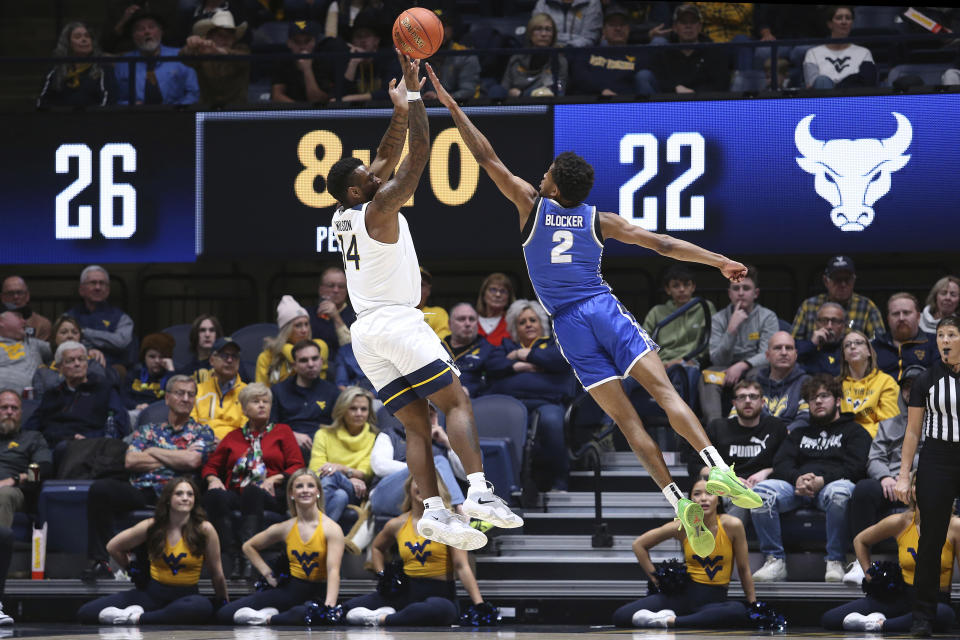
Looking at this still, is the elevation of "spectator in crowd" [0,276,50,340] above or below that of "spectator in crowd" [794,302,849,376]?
above

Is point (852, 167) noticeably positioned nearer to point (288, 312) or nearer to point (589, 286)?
point (589, 286)

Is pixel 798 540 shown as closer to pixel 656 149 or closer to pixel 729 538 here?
pixel 729 538

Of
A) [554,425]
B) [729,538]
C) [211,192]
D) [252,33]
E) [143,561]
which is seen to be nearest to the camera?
[729,538]

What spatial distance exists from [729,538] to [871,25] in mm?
5913

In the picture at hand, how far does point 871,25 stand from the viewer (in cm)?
1290

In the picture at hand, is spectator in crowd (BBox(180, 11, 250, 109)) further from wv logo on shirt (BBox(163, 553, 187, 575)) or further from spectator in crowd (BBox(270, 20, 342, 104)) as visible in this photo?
wv logo on shirt (BBox(163, 553, 187, 575))

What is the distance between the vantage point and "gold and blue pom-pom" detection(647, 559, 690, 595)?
9352 millimetres

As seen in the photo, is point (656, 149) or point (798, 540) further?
point (656, 149)

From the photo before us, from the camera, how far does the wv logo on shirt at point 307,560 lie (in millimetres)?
9805

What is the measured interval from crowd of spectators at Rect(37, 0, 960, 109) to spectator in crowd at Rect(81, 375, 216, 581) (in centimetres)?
284

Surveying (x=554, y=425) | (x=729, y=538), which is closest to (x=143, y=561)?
(x=554, y=425)

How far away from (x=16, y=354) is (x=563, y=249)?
21.3 feet

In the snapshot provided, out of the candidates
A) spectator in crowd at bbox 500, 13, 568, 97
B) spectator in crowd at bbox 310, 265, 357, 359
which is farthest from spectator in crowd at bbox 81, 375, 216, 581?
spectator in crowd at bbox 500, 13, 568, 97

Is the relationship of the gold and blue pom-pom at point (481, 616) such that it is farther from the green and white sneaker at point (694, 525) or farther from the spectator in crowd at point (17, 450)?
the spectator in crowd at point (17, 450)
